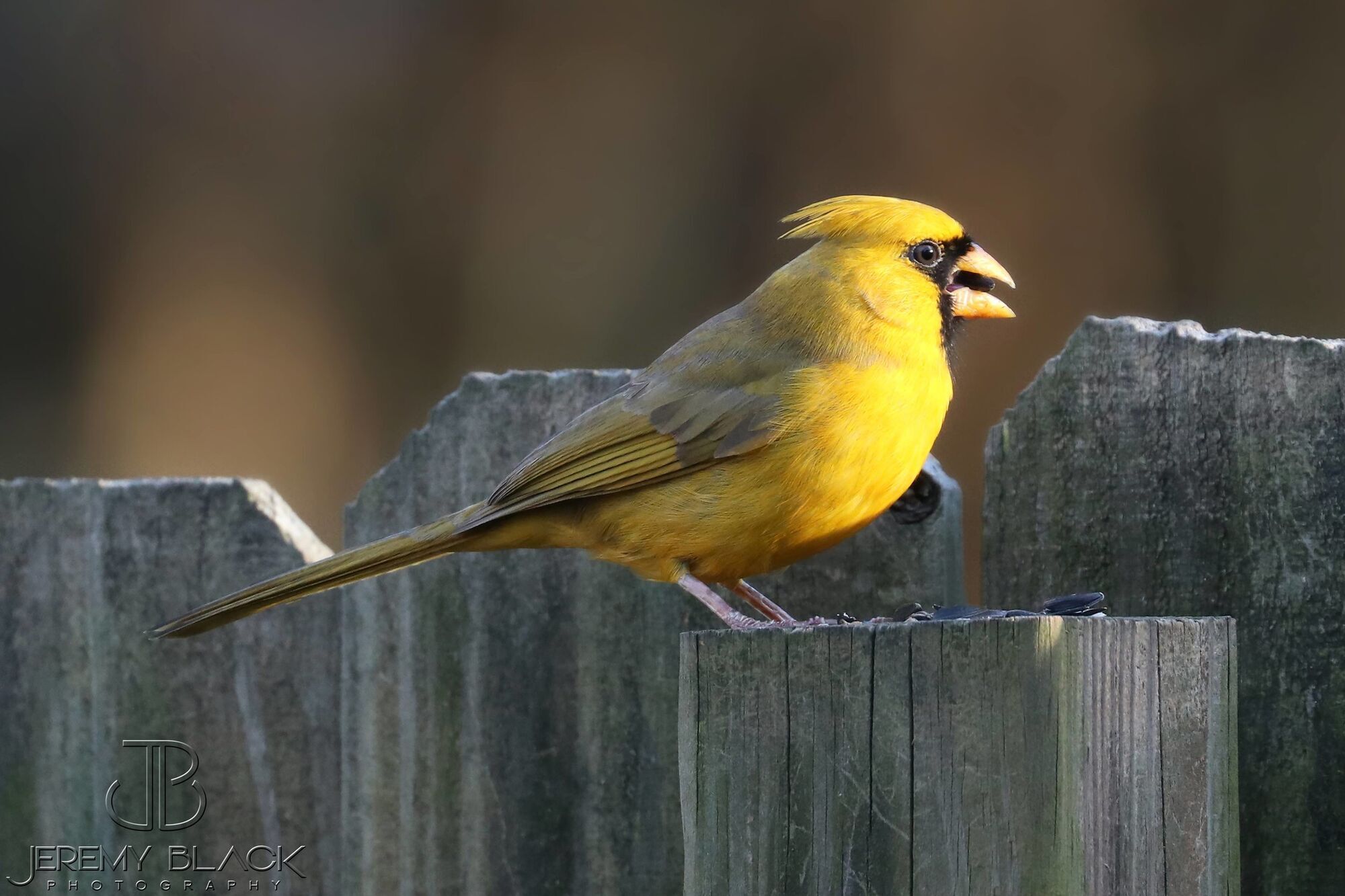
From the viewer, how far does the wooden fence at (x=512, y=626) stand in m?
3.01

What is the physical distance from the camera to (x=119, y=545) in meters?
3.65

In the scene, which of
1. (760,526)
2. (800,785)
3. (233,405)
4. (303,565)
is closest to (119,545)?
(303,565)

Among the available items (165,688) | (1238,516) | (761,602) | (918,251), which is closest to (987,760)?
(1238,516)

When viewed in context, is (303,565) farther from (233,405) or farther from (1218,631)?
(233,405)

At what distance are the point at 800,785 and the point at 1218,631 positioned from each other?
0.64 metres

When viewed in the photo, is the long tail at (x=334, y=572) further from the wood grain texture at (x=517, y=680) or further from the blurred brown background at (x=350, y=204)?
the blurred brown background at (x=350, y=204)

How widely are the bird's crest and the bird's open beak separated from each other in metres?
0.07

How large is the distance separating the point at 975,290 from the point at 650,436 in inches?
34.3

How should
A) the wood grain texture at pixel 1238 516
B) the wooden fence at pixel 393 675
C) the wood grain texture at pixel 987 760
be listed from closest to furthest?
the wood grain texture at pixel 987 760, the wood grain texture at pixel 1238 516, the wooden fence at pixel 393 675

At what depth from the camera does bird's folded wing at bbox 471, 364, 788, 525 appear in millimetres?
3543

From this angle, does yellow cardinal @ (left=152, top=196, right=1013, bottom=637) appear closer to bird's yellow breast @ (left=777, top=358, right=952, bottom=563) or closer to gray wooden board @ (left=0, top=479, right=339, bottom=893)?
bird's yellow breast @ (left=777, top=358, right=952, bottom=563)

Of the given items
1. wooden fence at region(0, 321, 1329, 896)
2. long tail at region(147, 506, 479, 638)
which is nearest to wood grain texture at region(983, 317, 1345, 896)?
wooden fence at region(0, 321, 1329, 896)

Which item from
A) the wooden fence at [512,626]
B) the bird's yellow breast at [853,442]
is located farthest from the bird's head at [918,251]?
the wooden fence at [512,626]

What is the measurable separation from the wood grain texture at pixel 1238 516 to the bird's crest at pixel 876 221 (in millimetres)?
709
